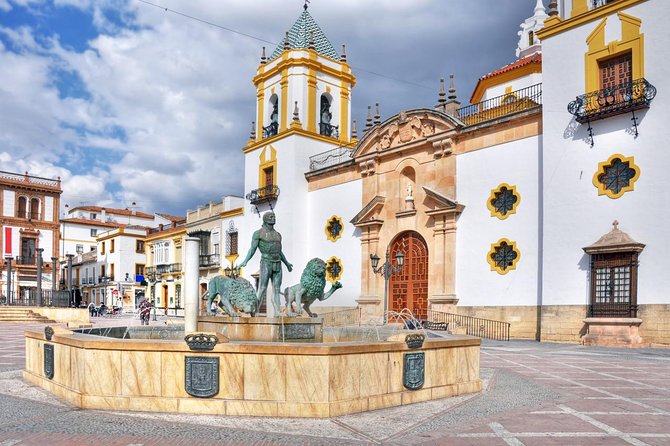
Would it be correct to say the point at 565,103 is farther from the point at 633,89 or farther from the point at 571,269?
the point at 571,269

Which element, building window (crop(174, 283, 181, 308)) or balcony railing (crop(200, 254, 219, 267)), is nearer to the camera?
balcony railing (crop(200, 254, 219, 267))

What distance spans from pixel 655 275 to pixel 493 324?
582 centimetres

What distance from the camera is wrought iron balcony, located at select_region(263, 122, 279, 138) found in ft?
104

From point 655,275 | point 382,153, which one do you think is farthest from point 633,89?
point 382,153

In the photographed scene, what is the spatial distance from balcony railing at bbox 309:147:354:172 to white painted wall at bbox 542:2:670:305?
11954 mm

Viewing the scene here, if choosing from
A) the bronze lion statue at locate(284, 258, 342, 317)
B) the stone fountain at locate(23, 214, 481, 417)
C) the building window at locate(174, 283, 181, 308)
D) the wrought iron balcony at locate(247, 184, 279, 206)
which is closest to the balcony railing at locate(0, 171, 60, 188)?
the building window at locate(174, 283, 181, 308)

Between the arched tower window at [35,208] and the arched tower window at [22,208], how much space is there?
0.52 metres

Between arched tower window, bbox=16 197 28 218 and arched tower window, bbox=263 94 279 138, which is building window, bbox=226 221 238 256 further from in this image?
arched tower window, bbox=16 197 28 218

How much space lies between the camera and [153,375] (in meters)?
6.82

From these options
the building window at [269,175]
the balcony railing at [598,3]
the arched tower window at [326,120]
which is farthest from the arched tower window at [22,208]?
the balcony railing at [598,3]

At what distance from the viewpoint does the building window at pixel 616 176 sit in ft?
56.4

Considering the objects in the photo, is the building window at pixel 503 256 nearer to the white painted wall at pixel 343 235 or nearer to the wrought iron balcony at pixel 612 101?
the wrought iron balcony at pixel 612 101

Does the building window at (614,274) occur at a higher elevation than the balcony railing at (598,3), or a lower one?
lower

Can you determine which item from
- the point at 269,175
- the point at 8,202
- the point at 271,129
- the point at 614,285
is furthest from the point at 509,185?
the point at 8,202
